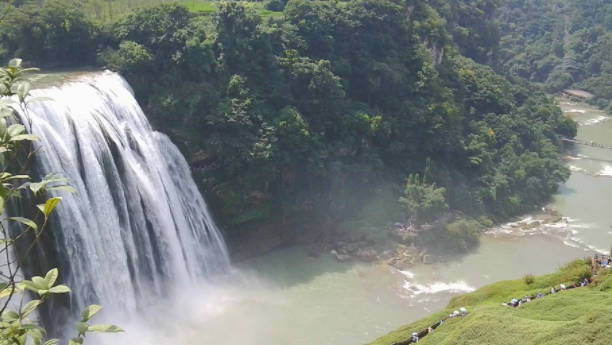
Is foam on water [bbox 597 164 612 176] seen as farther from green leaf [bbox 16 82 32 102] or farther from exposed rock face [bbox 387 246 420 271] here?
green leaf [bbox 16 82 32 102]

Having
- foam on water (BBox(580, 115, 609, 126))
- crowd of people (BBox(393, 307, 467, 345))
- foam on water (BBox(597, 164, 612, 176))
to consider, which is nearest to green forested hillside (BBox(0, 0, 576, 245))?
foam on water (BBox(597, 164, 612, 176))

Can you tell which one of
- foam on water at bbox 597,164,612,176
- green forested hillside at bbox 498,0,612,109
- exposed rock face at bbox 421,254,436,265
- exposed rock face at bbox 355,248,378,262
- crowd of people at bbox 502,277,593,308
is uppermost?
green forested hillside at bbox 498,0,612,109

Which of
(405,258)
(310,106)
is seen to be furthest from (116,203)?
(405,258)

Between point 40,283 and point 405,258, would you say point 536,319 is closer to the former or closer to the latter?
point 405,258

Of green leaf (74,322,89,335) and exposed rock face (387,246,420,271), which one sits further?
exposed rock face (387,246,420,271)

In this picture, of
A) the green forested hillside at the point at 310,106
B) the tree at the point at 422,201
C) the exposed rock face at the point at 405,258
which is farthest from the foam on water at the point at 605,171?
the exposed rock face at the point at 405,258

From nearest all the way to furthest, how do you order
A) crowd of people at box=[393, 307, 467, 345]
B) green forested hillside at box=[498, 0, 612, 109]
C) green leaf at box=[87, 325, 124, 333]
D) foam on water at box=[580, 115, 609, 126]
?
green leaf at box=[87, 325, 124, 333] < crowd of people at box=[393, 307, 467, 345] < foam on water at box=[580, 115, 609, 126] < green forested hillside at box=[498, 0, 612, 109]

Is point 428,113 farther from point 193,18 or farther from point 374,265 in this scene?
point 193,18

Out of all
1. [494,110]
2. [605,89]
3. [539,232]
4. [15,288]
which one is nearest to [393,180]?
[539,232]
